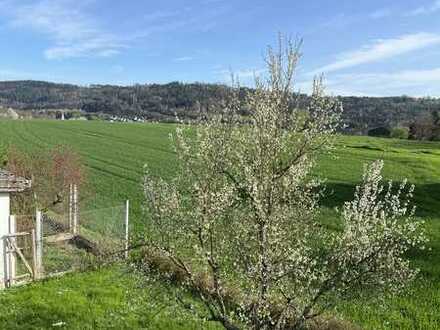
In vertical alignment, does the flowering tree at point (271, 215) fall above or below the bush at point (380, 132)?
above

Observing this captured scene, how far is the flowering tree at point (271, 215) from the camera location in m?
8.65

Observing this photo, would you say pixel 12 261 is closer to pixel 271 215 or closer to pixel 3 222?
pixel 3 222

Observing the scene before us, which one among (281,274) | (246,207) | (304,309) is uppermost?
(246,207)

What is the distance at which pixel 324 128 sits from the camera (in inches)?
369

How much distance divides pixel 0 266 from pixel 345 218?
15.7 meters

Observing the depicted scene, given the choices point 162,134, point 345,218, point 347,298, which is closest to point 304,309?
point 347,298

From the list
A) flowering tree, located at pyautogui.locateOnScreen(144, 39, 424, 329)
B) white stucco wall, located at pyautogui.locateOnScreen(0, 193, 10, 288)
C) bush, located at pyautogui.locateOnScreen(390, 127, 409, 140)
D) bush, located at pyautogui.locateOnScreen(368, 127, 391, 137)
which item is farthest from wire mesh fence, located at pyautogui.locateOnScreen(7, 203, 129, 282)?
bush, located at pyautogui.locateOnScreen(368, 127, 391, 137)

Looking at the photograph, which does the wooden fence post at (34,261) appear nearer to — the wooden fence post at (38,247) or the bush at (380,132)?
the wooden fence post at (38,247)

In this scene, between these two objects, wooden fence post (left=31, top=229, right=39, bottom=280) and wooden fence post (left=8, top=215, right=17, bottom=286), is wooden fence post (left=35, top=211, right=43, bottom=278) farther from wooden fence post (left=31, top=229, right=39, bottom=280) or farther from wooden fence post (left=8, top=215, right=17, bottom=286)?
wooden fence post (left=8, top=215, right=17, bottom=286)

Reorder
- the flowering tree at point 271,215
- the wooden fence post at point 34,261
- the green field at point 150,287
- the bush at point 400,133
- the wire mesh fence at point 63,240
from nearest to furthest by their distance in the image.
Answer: the flowering tree at point 271,215, the green field at point 150,287, the wooden fence post at point 34,261, the wire mesh fence at point 63,240, the bush at point 400,133

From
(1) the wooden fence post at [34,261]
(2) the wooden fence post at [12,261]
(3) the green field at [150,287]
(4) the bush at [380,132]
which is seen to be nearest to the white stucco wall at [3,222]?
(2) the wooden fence post at [12,261]

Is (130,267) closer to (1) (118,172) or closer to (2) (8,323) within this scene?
(2) (8,323)

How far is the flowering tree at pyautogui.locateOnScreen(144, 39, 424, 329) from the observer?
28.4 feet

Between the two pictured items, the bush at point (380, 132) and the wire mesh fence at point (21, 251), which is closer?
the wire mesh fence at point (21, 251)
